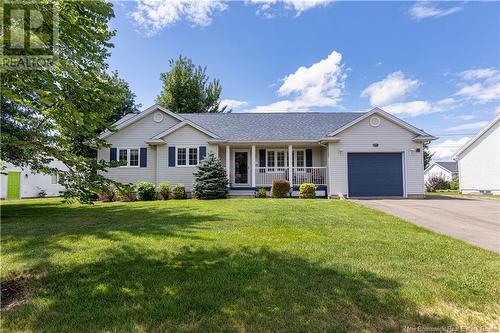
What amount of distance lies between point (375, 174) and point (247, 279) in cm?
1433

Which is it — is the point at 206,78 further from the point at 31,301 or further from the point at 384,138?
the point at 31,301

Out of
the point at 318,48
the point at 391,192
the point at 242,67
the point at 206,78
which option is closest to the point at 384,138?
the point at 391,192

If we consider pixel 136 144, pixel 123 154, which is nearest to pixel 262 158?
pixel 136 144

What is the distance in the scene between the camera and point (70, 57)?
3.70 meters

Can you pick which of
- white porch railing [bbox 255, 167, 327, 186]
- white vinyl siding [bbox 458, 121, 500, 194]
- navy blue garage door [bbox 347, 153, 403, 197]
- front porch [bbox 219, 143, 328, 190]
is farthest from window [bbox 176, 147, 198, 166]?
white vinyl siding [bbox 458, 121, 500, 194]

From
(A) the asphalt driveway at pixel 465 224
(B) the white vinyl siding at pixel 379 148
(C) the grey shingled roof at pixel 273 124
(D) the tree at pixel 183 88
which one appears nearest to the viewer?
(A) the asphalt driveway at pixel 465 224

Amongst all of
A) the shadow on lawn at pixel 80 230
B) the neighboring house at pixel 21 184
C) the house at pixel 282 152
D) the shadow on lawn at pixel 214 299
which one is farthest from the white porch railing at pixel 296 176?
the neighboring house at pixel 21 184

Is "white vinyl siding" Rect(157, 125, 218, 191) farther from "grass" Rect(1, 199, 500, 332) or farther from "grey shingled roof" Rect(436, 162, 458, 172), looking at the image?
"grey shingled roof" Rect(436, 162, 458, 172)

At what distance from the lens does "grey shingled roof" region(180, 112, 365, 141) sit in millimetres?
17469

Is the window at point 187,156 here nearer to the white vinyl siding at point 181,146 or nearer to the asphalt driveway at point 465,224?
the white vinyl siding at point 181,146

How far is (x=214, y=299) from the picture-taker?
10.9ft

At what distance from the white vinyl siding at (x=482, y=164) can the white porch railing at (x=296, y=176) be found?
1486cm

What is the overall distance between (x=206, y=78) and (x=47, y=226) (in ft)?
100.0

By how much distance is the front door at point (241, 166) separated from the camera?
18234mm
